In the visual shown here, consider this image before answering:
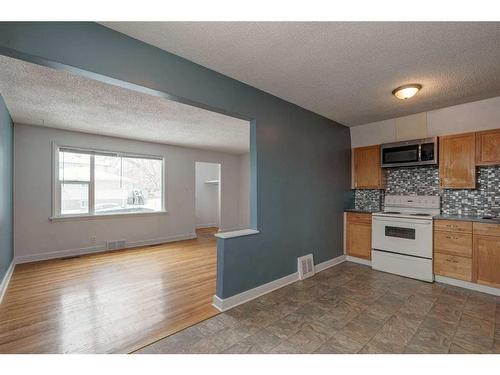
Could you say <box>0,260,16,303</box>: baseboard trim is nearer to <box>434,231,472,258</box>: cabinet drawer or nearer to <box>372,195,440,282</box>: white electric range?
<box>372,195,440,282</box>: white electric range

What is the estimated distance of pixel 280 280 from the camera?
123 inches

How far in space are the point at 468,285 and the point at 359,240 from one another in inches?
57.6

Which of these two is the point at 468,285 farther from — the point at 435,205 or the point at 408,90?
the point at 408,90

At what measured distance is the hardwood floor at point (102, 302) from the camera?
2025mm

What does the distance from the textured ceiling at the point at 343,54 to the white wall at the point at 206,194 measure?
592 cm

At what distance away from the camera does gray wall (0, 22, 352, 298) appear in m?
1.63

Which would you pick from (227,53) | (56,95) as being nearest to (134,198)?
(56,95)

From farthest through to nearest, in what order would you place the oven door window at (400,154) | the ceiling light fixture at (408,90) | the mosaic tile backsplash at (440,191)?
1. the oven door window at (400,154)
2. the mosaic tile backsplash at (440,191)
3. the ceiling light fixture at (408,90)

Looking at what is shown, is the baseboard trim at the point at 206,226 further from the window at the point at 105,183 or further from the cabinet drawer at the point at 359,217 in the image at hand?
the cabinet drawer at the point at 359,217

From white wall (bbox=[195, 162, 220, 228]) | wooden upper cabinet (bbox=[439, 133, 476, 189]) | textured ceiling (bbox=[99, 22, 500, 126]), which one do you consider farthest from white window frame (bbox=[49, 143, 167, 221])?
wooden upper cabinet (bbox=[439, 133, 476, 189])

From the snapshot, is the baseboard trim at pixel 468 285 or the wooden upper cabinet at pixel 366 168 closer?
the baseboard trim at pixel 468 285

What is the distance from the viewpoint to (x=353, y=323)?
7.43 feet

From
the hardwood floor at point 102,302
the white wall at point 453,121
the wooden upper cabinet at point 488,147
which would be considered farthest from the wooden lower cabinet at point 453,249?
the hardwood floor at point 102,302
